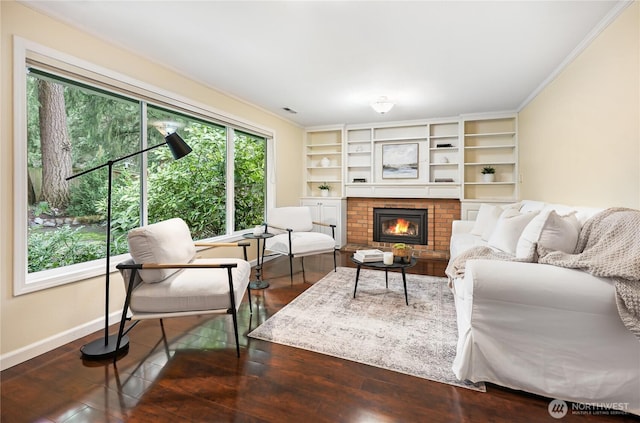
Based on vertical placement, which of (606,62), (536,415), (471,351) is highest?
(606,62)

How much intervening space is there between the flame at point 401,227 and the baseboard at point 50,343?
4.41 m

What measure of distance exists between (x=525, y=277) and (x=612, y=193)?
137 cm

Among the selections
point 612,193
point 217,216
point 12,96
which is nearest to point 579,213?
point 612,193

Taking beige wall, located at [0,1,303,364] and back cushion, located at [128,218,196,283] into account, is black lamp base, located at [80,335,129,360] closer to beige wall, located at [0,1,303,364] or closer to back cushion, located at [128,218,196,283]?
beige wall, located at [0,1,303,364]

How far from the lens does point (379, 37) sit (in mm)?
2443

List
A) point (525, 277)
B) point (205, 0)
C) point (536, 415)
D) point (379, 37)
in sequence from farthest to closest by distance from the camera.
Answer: point (379, 37), point (205, 0), point (525, 277), point (536, 415)


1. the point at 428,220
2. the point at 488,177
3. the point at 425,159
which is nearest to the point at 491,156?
the point at 488,177

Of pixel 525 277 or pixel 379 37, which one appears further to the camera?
pixel 379 37

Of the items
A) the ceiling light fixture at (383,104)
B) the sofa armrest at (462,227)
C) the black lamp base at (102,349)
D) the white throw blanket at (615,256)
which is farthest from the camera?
the sofa armrest at (462,227)

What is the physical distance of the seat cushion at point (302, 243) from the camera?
3.77 metres

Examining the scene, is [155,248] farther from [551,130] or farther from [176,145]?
[551,130]

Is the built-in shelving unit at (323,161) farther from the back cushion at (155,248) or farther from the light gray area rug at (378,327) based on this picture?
the back cushion at (155,248)

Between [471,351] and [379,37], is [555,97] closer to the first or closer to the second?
[379,37]

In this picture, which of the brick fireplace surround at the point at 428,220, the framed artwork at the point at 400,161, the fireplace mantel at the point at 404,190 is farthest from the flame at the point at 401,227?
the framed artwork at the point at 400,161
